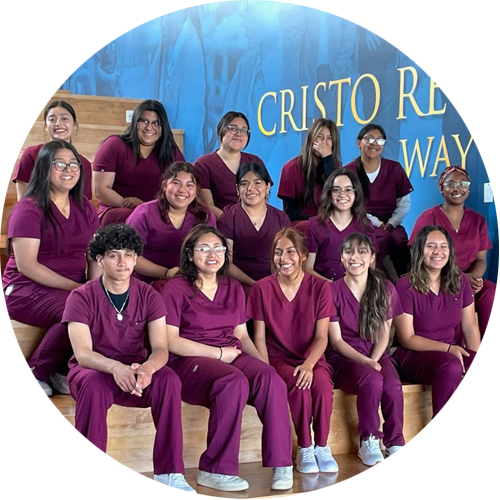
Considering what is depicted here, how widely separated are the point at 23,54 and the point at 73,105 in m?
1.06

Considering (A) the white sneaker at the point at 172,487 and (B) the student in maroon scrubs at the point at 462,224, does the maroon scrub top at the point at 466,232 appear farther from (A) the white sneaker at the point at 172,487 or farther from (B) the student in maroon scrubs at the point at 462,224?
(A) the white sneaker at the point at 172,487

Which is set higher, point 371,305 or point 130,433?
point 371,305

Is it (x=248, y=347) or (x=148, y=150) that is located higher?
(x=148, y=150)

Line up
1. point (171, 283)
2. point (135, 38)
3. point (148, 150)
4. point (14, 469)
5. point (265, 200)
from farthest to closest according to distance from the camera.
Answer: point (135, 38)
point (148, 150)
point (265, 200)
point (171, 283)
point (14, 469)

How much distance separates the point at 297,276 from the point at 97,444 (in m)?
1.05

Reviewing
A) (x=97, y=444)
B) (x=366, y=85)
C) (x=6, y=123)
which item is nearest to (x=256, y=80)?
(x=366, y=85)

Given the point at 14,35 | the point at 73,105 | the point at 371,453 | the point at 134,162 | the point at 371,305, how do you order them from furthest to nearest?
the point at 14,35 < the point at 73,105 < the point at 134,162 < the point at 371,305 < the point at 371,453

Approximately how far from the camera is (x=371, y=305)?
11.6 ft

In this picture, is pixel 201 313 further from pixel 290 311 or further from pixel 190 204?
pixel 190 204

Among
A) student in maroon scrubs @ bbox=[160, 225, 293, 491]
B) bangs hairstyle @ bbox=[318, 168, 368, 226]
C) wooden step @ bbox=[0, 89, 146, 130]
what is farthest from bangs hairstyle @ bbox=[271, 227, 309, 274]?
wooden step @ bbox=[0, 89, 146, 130]

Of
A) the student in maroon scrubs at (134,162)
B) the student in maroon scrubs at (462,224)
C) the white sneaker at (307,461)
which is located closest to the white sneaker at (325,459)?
the white sneaker at (307,461)

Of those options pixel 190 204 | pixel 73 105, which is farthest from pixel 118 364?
pixel 73 105

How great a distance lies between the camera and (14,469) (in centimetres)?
272

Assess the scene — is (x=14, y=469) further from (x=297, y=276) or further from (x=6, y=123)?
(x=6, y=123)
